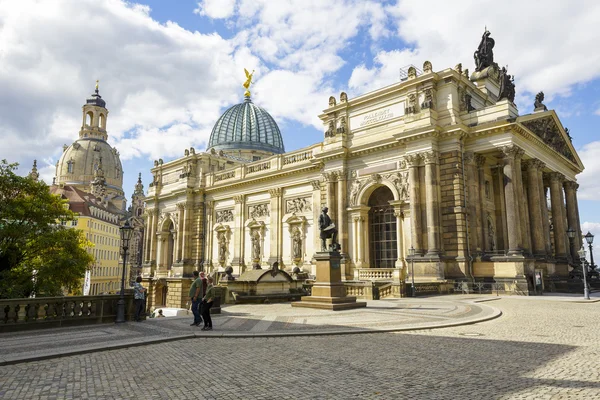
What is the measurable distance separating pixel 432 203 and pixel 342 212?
318 inches

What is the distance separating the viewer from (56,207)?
97.6 feet

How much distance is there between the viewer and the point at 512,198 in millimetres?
28078

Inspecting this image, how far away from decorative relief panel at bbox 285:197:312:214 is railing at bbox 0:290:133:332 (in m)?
25.5

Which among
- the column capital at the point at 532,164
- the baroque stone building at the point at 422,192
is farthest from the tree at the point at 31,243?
the column capital at the point at 532,164

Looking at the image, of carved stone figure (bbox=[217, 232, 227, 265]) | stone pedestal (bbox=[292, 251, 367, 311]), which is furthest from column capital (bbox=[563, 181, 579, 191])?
carved stone figure (bbox=[217, 232, 227, 265])

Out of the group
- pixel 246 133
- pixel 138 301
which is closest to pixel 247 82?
pixel 246 133

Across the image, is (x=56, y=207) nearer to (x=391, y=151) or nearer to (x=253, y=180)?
(x=253, y=180)

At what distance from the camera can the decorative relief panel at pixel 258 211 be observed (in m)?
43.3

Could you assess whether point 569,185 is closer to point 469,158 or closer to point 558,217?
point 558,217

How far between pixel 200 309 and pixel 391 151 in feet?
76.8

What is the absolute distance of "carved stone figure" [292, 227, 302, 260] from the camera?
38.8m

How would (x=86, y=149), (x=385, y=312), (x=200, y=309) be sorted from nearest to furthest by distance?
(x=200, y=309)
(x=385, y=312)
(x=86, y=149)

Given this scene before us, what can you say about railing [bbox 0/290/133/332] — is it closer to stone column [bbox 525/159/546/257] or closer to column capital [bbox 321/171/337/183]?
column capital [bbox 321/171/337/183]

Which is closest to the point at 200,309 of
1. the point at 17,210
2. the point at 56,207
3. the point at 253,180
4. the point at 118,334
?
the point at 118,334
